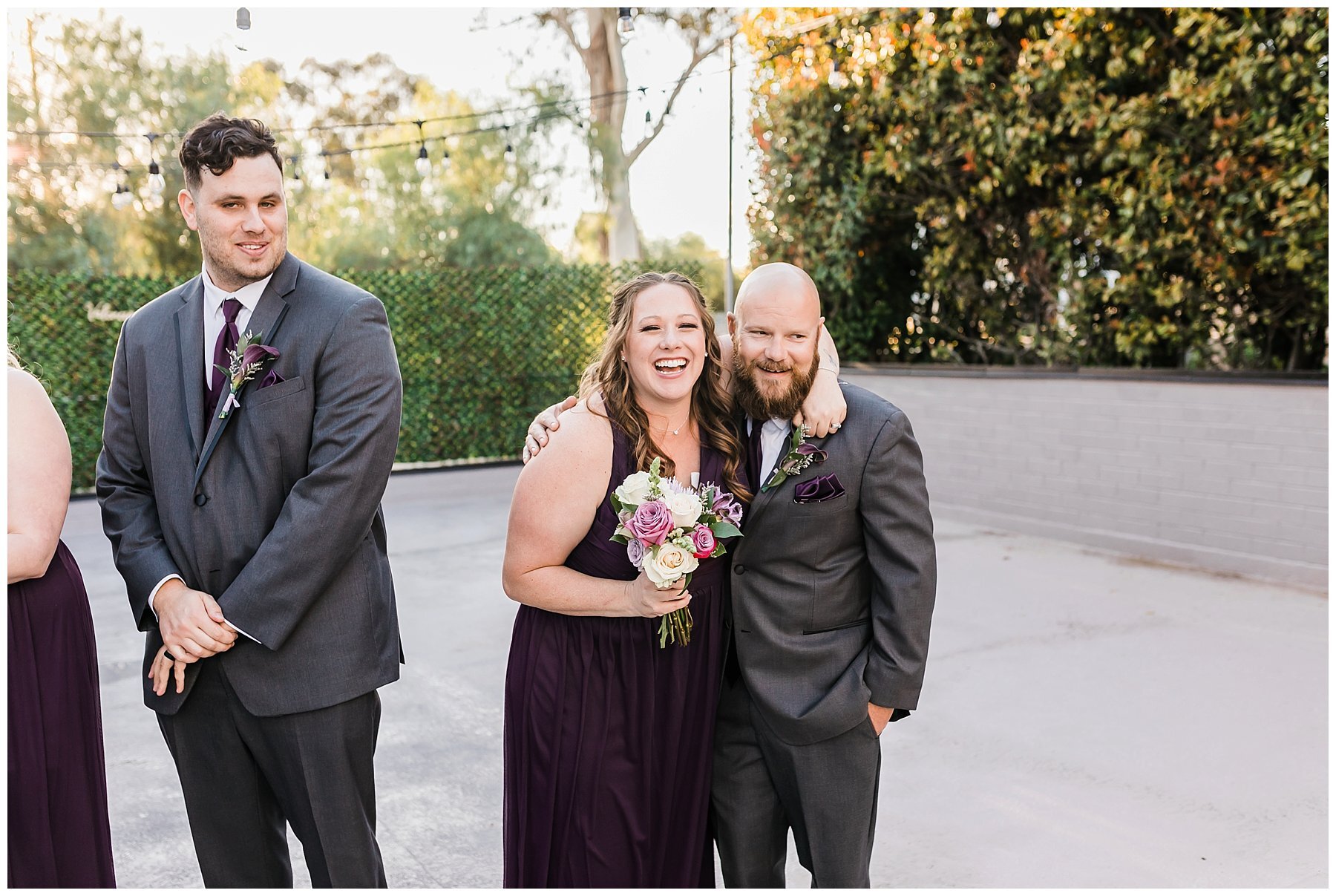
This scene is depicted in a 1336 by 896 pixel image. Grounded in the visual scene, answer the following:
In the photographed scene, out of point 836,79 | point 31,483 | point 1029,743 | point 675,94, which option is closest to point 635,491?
point 31,483

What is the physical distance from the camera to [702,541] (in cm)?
211

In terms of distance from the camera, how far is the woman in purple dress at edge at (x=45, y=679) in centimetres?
218

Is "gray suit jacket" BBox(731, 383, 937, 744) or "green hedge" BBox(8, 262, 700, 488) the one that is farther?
"green hedge" BBox(8, 262, 700, 488)

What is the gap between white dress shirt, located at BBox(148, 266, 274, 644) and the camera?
7.66ft

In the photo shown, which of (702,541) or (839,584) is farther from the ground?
(702,541)

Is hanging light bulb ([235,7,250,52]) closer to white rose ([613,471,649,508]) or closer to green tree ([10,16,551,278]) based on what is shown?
white rose ([613,471,649,508])

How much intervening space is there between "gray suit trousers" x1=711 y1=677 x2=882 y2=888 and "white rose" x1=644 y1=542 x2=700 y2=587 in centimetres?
46

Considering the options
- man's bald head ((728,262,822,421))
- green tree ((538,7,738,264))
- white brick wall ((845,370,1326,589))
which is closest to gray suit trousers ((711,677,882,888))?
man's bald head ((728,262,822,421))

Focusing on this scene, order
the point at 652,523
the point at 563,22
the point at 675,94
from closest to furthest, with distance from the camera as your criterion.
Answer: the point at 652,523
the point at 675,94
the point at 563,22

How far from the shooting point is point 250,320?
2.29 m

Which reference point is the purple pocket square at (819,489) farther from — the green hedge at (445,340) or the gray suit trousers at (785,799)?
the green hedge at (445,340)

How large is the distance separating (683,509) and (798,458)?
32 centimetres

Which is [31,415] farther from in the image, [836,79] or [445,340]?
[445,340]

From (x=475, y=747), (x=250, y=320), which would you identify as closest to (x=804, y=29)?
(x=475, y=747)
